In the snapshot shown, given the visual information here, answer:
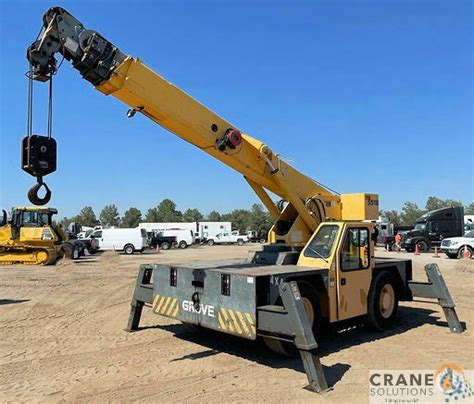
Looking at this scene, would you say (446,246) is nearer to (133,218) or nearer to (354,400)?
(354,400)

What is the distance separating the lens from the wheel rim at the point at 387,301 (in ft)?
28.7

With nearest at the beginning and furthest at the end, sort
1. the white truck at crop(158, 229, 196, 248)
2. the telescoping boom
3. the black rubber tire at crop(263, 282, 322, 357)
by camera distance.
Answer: the telescoping boom, the black rubber tire at crop(263, 282, 322, 357), the white truck at crop(158, 229, 196, 248)

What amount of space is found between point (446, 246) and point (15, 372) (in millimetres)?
26290

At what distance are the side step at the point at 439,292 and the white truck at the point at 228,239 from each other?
172ft

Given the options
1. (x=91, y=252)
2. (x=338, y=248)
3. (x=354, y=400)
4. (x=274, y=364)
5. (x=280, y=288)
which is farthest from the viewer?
(x=91, y=252)

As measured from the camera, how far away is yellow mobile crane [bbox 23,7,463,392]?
6328 millimetres

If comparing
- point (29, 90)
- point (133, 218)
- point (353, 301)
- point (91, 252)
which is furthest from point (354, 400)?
point (133, 218)

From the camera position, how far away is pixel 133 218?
11794 cm

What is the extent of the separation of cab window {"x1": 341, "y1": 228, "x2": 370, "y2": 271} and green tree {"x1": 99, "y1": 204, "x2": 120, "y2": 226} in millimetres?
116575

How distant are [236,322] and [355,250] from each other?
9.05 feet

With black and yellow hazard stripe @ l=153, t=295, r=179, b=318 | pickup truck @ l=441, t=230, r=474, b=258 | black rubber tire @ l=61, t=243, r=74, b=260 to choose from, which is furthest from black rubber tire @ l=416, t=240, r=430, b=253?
black and yellow hazard stripe @ l=153, t=295, r=179, b=318

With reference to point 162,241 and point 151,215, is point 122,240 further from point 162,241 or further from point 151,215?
point 151,215

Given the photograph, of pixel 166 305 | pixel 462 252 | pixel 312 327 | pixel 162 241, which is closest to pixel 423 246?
pixel 462 252

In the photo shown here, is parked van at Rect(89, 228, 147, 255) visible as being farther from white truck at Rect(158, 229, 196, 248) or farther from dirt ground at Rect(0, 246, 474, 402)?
dirt ground at Rect(0, 246, 474, 402)
